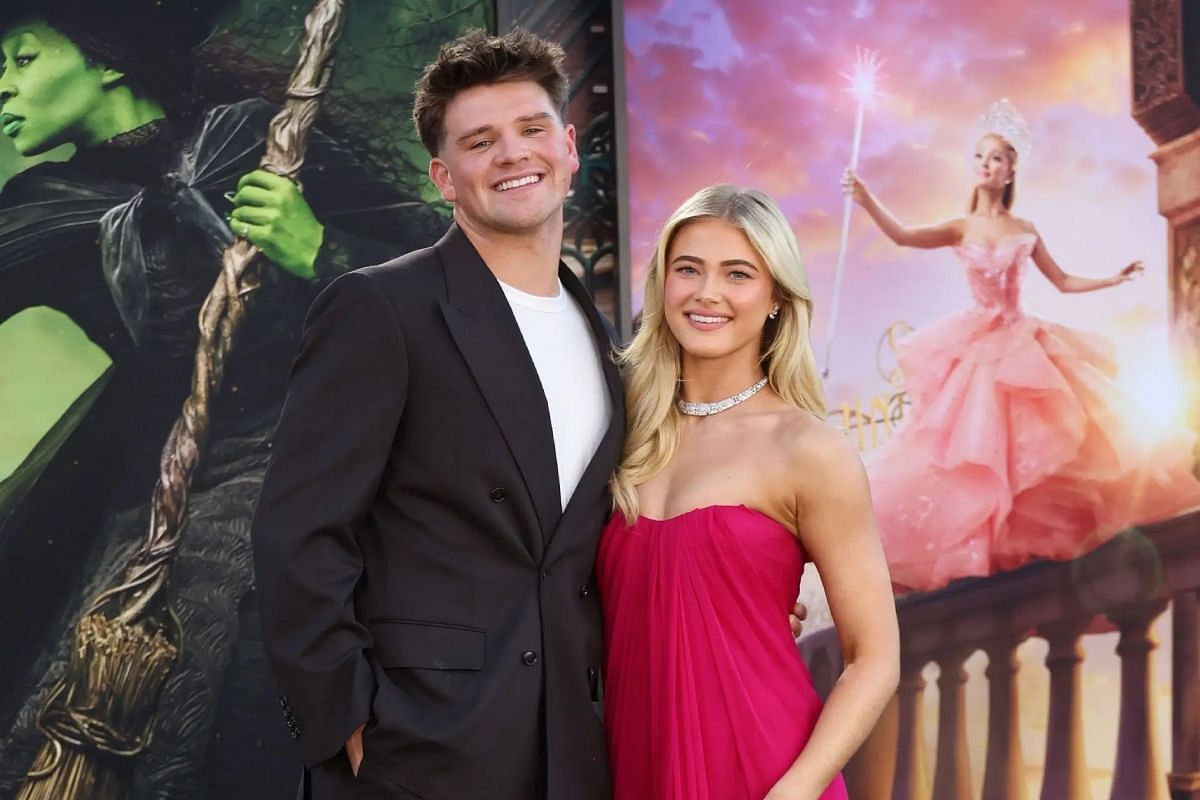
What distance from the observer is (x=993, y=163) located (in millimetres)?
3768

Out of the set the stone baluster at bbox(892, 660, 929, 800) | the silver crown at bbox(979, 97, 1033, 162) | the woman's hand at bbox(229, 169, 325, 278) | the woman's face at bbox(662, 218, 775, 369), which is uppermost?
the silver crown at bbox(979, 97, 1033, 162)

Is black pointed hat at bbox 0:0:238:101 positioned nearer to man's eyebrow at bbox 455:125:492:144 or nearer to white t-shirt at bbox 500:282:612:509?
man's eyebrow at bbox 455:125:492:144

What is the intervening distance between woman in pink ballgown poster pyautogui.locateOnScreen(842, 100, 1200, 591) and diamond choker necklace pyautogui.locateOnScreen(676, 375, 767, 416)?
134cm

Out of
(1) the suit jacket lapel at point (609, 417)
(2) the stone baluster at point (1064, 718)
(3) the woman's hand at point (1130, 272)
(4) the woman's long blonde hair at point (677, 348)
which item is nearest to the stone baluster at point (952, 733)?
(2) the stone baluster at point (1064, 718)

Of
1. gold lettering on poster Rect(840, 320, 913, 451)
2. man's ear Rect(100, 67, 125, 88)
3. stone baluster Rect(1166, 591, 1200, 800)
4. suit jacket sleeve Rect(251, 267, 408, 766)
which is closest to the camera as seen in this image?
suit jacket sleeve Rect(251, 267, 408, 766)

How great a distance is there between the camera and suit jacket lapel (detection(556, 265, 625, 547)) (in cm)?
233

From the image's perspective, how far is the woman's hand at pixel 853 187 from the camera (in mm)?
3762

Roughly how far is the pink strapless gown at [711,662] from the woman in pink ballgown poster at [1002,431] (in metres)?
1.50

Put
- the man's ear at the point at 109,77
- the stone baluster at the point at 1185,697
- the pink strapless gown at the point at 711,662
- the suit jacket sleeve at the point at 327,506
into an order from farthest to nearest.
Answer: the stone baluster at the point at 1185,697
the man's ear at the point at 109,77
the pink strapless gown at the point at 711,662
the suit jacket sleeve at the point at 327,506

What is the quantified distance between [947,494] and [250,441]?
190cm

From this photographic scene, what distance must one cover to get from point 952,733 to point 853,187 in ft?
5.08

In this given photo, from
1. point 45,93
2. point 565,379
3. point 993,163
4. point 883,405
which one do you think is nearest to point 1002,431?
point 883,405

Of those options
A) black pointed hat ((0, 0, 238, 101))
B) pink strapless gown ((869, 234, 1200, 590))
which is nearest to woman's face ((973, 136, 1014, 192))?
pink strapless gown ((869, 234, 1200, 590))

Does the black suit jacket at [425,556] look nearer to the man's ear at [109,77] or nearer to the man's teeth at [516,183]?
the man's teeth at [516,183]
